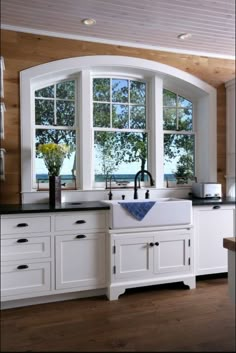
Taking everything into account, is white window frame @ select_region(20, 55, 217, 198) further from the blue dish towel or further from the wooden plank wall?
the blue dish towel

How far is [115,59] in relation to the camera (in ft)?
11.3

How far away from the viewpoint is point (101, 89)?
3592 millimetres

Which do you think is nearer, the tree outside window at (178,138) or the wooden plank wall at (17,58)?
the wooden plank wall at (17,58)

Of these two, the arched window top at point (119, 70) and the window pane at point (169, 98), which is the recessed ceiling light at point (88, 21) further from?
the window pane at point (169, 98)

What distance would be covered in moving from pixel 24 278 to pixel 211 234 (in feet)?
6.49

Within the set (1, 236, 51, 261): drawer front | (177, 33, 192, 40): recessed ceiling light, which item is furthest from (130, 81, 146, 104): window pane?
(1, 236, 51, 261): drawer front

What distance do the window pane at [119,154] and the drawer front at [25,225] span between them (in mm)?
1073

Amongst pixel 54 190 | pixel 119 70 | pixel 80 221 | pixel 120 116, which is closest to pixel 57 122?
pixel 120 116

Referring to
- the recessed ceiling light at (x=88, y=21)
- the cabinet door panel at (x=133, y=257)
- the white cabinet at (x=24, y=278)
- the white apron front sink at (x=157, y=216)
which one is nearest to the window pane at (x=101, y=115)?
the recessed ceiling light at (x=88, y=21)

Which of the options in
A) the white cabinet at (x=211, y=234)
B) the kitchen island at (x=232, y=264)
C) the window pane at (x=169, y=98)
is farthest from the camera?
the window pane at (x=169, y=98)

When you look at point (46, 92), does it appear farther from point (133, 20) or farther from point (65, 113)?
point (133, 20)

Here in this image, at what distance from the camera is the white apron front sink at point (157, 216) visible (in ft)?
9.15

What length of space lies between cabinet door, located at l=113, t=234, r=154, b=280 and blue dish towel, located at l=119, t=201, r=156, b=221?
21 centimetres

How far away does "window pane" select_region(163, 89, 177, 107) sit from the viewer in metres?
3.86
